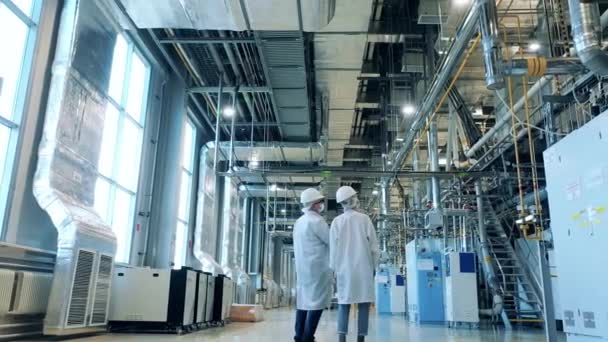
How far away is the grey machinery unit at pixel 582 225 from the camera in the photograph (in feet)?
11.6

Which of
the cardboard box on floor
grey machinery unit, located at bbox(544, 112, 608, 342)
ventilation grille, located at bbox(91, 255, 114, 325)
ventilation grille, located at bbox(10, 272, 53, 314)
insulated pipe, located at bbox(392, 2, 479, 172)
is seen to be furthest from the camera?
the cardboard box on floor

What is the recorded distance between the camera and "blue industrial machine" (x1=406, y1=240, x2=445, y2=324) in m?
9.48

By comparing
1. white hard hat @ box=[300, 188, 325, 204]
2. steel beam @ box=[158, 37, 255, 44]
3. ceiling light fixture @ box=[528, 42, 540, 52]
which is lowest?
white hard hat @ box=[300, 188, 325, 204]

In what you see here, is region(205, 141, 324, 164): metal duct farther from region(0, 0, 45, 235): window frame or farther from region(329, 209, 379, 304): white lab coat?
region(329, 209, 379, 304): white lab coat

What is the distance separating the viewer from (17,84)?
504 centimetres

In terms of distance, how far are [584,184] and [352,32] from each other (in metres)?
3.76

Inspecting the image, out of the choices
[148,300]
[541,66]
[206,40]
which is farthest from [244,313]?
[541,66]

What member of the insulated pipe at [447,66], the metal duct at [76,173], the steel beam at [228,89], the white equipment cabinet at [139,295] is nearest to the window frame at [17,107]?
the metal duct at [76,173]

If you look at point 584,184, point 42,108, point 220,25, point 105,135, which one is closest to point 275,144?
point 105,135

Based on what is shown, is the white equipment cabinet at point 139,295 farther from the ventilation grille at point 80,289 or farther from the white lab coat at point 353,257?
the white lab coat at point 353,257

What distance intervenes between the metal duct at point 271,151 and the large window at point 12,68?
5368 mm

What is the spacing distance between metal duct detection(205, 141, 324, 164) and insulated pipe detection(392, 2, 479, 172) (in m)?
2.97

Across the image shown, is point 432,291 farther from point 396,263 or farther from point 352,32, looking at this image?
point 396,263

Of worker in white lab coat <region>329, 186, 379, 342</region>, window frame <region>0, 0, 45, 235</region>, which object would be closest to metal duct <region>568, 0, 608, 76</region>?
worker in white lab coat <region>329, 186, 379, 342</region>
